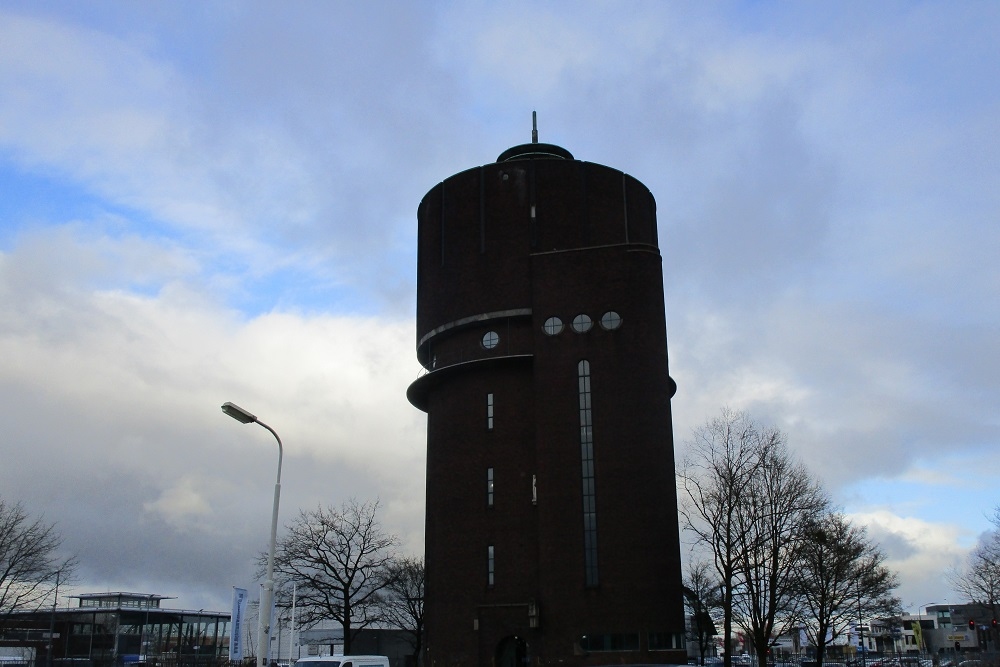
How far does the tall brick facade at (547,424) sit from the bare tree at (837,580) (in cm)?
776

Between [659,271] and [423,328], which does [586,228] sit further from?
[423,328]

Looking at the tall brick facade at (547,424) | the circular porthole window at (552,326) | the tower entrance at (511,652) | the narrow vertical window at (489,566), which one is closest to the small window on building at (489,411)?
the tall brick facade at (547,424)

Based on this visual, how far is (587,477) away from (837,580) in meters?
15.6

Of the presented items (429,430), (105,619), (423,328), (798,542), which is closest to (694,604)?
(798,542)

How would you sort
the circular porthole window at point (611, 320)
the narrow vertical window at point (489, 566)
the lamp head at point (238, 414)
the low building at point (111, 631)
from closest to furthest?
the lamp head at point (238, 414) < the narrow vertical window at point (489, 566) < the circular porthole window at point (611, 320) < the low building at point (111, 631)

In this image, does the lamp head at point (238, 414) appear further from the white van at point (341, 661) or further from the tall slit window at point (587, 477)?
the tall slit window at point (587, 477)

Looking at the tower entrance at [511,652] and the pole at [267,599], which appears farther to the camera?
the tower entrance at [511,652]

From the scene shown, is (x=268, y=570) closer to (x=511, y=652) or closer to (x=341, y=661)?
(x=341, y=661)

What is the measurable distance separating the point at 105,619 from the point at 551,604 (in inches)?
2094

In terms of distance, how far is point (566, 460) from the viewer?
4031cm

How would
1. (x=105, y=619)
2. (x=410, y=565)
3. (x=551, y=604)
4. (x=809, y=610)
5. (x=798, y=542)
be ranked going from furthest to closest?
(x=105, y=619) → (x=410, y=565) → (x=809, y=610) → (x=798, y=542) → (x=551, y=604)

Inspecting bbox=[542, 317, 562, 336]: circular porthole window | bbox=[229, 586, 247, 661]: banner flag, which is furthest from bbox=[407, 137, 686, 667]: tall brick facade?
bbox=[229, 586, 247, 661]: banner flag

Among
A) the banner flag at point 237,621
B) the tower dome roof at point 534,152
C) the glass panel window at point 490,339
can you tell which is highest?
the tower dome roof at point 534,152

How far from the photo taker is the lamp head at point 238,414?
59.7 feet
